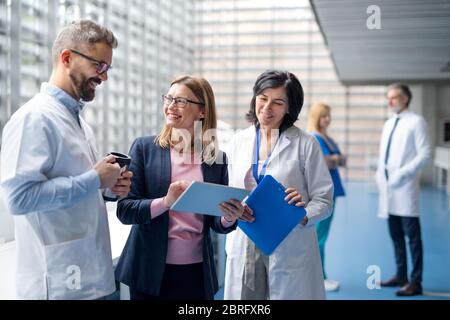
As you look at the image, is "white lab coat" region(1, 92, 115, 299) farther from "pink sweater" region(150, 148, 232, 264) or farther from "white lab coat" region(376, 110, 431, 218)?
"white lab coat" region(376, 110, 431, 218)

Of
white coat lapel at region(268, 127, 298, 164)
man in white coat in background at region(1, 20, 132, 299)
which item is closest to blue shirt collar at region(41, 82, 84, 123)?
man in white coat in background at region(1, 20, 132, 299)

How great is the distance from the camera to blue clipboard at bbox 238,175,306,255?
181 centimetres

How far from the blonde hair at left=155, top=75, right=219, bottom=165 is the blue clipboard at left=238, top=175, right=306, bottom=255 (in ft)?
0.94

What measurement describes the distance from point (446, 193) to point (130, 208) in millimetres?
11014

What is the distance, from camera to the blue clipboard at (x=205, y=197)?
1.69m

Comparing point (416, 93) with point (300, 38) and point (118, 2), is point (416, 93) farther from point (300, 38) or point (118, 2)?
point (118, 2)

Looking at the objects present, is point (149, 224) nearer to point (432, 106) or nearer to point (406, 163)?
point (406, 163)

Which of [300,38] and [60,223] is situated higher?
[300,38]

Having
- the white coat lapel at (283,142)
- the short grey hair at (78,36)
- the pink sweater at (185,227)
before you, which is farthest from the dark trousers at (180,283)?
the short grey hair at (78,36)

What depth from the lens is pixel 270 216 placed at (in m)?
1.88

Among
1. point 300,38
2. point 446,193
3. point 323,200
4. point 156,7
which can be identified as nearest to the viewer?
point 323,200

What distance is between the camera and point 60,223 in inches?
68.7

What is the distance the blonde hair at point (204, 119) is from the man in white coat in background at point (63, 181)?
248mm
